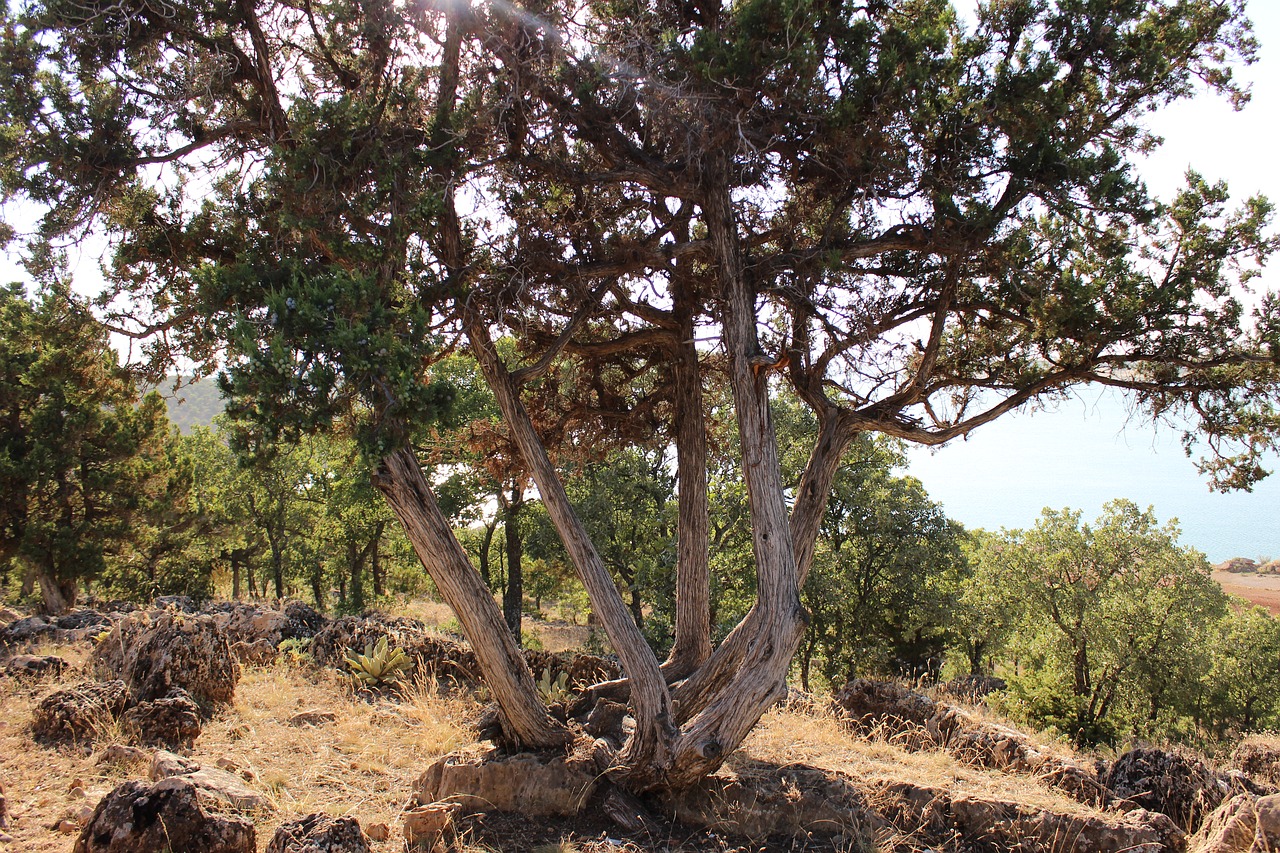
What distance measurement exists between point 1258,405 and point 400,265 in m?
7.40

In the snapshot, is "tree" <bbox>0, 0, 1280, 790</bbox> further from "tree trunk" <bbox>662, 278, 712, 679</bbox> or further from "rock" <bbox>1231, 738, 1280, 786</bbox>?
"rock" <bbox>1231, 738, 1280, 786</bbox>

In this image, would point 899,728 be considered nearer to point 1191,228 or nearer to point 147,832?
point 1191,228

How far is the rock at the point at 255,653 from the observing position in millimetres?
8758

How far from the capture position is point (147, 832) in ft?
12.3

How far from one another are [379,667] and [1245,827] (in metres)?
7.73

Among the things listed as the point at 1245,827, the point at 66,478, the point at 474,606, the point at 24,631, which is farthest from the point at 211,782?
the point at 66,478

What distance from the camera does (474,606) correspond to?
19.2 feet

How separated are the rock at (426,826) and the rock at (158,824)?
97 centimetres

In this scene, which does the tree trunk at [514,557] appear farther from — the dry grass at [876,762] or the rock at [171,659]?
the dry grass at [876,762]

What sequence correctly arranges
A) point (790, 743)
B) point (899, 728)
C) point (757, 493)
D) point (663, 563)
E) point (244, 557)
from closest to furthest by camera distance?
point (757, 493), point (790, 743), point (899, 728), point (663, 563), point (244, 557)

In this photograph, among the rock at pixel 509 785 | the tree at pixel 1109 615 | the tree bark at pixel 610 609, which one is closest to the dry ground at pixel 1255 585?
the tree at pixel 1109 615

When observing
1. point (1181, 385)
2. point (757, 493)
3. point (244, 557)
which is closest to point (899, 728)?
point (757, 493)

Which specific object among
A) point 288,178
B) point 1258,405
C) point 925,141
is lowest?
point 1258,405

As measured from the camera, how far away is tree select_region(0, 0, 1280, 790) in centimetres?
555
